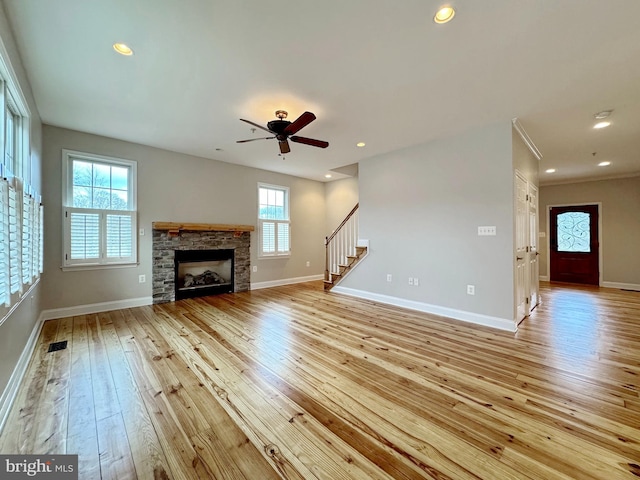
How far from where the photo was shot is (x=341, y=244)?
6.38 metres

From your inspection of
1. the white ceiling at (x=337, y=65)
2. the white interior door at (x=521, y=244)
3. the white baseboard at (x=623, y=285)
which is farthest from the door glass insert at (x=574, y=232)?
the white interior door at (x=521, y=244)

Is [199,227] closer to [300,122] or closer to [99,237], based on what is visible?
[99,237]

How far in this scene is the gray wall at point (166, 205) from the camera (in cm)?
403

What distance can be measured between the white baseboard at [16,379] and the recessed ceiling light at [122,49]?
2.83 meters

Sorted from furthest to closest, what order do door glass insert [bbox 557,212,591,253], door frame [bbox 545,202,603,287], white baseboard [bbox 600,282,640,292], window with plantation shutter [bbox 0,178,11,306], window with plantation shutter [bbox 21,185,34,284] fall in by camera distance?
door glass insert [bbox 557,212,591,253] → door frame [bbox 545,202,603,287] → white baseboard [bbox 600,282,640,292] → window with plantation shutter [bbox 21,185,34,284] → window with plantation shutter [bbox 0,178,11,306]

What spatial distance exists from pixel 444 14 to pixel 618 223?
794 cm

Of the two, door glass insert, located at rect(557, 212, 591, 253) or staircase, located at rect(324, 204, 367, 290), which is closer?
staircase, located at rect(324, 204, 367, 290)

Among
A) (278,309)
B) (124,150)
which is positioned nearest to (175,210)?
→ (124,150)

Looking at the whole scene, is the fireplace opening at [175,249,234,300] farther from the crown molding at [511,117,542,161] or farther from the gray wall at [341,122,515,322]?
the crown molding at [511,117,542,161]

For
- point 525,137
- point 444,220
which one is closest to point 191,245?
point 444,220

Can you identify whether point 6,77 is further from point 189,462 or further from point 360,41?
point 189,462

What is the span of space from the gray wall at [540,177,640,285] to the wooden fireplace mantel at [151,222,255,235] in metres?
8.63

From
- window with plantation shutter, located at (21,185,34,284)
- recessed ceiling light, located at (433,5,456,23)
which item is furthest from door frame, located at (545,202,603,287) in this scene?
window with plantation shutter, located at (21,185,34,284)

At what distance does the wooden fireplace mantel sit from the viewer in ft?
16.0
